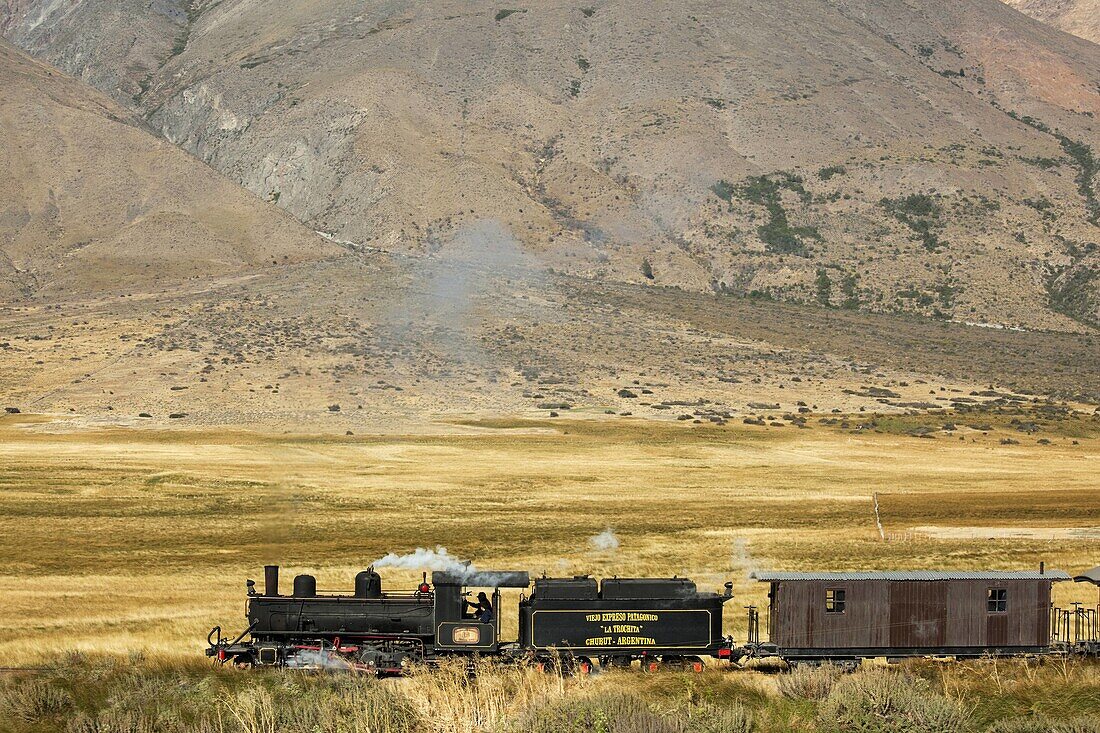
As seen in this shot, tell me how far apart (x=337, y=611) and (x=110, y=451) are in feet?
176

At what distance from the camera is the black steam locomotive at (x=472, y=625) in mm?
23766

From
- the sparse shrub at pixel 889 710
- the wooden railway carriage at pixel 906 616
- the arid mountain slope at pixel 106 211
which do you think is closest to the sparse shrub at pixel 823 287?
the arid mountain slope at pixel 106 211

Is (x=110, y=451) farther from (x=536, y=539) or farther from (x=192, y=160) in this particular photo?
(x=192, y=160)

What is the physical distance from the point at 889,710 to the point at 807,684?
280 centimetres

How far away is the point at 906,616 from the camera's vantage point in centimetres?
2533

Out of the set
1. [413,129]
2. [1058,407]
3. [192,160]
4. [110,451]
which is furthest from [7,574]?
[413,129]

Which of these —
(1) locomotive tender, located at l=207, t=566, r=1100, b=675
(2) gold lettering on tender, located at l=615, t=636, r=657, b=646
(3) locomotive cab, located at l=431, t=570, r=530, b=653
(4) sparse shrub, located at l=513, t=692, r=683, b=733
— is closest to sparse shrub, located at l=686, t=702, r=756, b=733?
(4) sparse shrub, located at l=513, t=692, r=683, b=733

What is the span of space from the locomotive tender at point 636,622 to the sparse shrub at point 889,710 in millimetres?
3744

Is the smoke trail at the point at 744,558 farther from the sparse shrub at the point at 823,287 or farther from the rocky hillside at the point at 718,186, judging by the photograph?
the sparse shrub at the point at 823,287

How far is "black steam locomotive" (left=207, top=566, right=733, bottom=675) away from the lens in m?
23.8

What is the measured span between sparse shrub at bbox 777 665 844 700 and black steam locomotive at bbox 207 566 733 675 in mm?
1836

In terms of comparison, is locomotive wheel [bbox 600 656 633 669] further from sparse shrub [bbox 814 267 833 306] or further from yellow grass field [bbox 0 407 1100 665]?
sparse shrub [bbox 814 267 833 306]

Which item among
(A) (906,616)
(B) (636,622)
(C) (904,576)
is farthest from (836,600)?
(B) (636,622)

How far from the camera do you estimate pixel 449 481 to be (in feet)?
208
